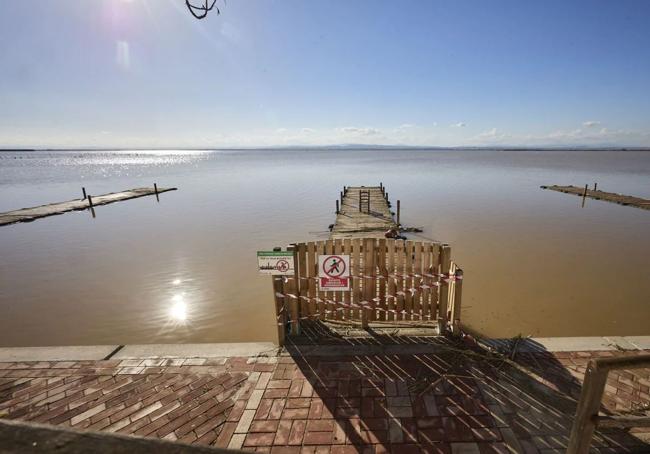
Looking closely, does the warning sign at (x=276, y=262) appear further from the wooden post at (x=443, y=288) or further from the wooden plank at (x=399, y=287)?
the wooden post at (x=443, y=288)

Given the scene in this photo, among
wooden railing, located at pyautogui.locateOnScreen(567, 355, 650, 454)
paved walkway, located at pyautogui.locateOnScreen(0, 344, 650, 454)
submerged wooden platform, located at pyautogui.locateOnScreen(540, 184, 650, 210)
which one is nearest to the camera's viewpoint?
wooden railing, located at pyautogui.locateOnScreen(567, 355, 650, 454)

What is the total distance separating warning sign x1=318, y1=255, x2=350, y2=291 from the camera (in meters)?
6.25

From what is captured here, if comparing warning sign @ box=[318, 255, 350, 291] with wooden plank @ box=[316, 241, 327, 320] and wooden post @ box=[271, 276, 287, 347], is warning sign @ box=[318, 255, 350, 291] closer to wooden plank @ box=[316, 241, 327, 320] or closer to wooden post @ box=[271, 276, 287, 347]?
wooden plank @ box=[316, 241, 327, 320]

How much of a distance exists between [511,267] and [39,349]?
14700mm

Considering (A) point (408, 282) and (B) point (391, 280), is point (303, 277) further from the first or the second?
(A) point (408, 282)

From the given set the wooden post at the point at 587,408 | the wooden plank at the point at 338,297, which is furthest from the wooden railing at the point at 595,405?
the wooden plank at the point at 338,297

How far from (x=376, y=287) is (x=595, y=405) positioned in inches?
153

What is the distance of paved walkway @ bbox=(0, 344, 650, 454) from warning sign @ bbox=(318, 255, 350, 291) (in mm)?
1247

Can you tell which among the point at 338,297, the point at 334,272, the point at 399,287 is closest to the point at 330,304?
the point at 338,297

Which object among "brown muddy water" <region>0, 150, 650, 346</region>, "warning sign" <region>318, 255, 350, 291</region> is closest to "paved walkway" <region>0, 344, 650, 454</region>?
"warning sign" <region>318, 255, 350, 291</region>

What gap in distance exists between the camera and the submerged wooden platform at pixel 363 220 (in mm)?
18375

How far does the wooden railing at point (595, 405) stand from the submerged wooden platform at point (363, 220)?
14.5 metres

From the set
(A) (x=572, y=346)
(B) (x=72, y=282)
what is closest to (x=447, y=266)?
(A) (x=572, y=346)

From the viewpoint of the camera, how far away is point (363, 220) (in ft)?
72.1
